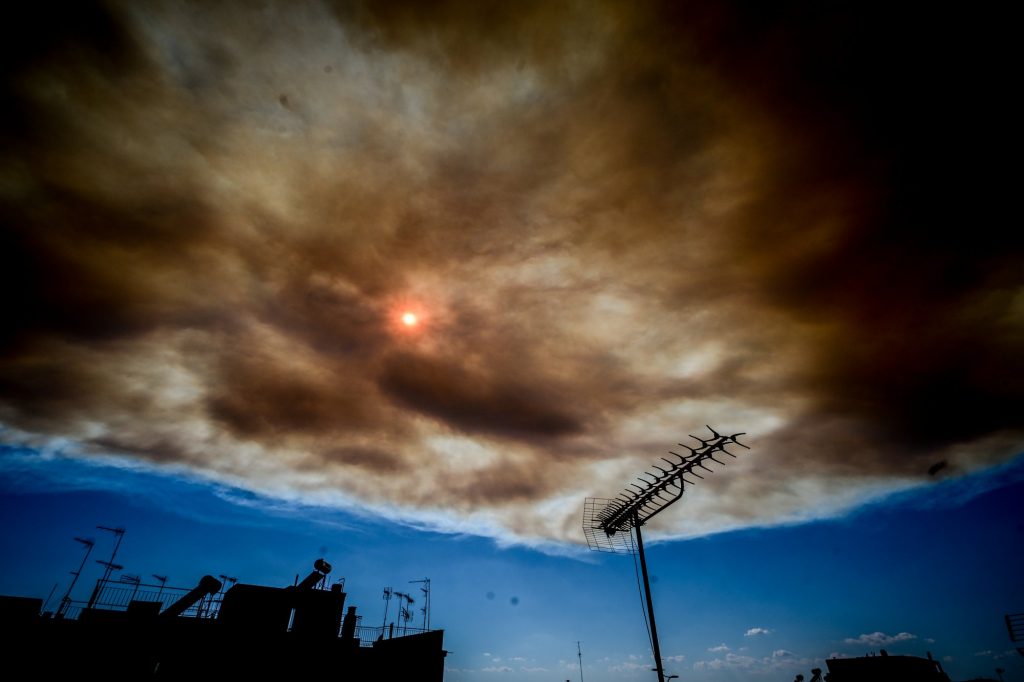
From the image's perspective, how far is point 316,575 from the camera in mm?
32844

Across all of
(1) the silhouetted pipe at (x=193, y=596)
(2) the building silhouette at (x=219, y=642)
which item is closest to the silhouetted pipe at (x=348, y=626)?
(2) the building silhouette at (x=219, y=642)

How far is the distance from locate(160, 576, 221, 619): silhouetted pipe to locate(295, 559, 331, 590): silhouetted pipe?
19.6 ft

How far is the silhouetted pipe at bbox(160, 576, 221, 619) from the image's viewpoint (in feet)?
89.5

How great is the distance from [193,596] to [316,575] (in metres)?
8.40

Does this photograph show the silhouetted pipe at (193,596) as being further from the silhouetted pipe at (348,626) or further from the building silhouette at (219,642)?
the silhouetted pipe at (348,626)

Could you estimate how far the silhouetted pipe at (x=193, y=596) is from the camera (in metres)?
A: 27.3

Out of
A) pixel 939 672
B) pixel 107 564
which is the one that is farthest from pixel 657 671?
pixel 107 564

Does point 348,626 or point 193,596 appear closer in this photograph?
point 193,596

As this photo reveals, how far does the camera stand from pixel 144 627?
25375 mm

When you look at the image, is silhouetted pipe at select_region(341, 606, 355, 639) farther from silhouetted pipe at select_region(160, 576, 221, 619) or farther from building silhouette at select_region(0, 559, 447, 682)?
silhouetted pipe at select_region(160, 576, 221, 619)

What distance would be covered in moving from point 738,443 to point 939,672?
150ft

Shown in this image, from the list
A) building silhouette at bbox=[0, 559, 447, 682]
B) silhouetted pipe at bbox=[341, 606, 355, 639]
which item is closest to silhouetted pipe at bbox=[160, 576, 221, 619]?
building silhouette at bbox=[0, 559, 447, 682]

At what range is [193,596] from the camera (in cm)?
2852

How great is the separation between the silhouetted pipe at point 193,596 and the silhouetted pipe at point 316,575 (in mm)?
5963
